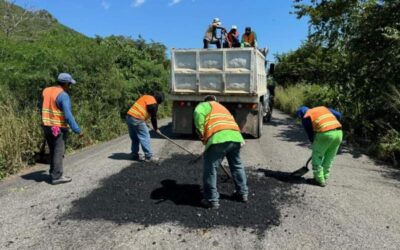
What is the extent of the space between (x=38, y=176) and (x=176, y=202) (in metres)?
2.85

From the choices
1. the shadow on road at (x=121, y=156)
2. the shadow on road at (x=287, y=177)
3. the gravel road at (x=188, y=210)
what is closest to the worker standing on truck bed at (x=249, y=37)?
the gravel road at (x=188, y=210)

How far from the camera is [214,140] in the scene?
15.2ft

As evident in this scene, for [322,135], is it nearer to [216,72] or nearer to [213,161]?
[213,161]

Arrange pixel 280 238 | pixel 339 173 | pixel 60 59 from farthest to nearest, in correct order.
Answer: pixel 60 59 < pixel 339 173 < pixel 280 238

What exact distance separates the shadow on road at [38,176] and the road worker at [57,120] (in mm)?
360

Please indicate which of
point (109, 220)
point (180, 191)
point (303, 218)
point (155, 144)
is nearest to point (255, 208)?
point (303, 218)

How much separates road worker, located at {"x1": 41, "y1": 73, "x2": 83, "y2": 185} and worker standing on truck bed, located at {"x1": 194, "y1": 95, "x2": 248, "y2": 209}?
2225 millimetres

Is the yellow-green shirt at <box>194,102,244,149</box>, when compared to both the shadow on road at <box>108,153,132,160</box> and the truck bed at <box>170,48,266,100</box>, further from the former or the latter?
the truck bed at <box>170,48,266,100</box>

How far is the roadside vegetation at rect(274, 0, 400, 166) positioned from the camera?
8852 millimetres

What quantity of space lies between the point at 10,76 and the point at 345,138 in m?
8.57

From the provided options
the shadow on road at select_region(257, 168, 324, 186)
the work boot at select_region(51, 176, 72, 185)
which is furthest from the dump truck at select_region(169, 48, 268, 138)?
the work boot at select_region(51, 176, 72, 185)

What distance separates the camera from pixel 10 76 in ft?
27.7

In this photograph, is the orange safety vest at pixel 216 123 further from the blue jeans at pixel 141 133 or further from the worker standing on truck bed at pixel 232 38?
the worker standing on truck bed at pixel 232 38

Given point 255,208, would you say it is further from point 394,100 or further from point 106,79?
point 106,79
